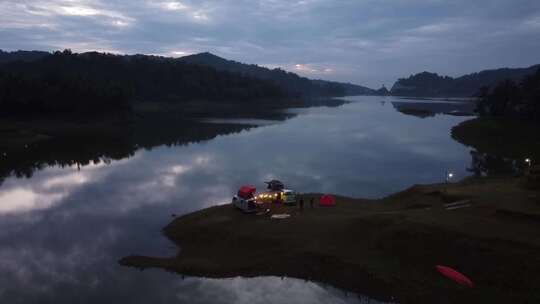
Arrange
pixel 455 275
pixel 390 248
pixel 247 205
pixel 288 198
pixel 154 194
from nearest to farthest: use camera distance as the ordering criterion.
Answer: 1. pixel 455 275
2. pixel 390 248
3. pixel 247 205
4. pixel 288 198
5. pixel 154 194

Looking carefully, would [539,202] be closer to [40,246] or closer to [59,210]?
[40,246]

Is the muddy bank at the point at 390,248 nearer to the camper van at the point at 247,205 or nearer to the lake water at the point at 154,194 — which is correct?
the camper van at the point at 247,205

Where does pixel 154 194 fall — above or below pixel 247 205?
below

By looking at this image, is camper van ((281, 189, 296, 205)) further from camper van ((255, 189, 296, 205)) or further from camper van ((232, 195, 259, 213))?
camper van ((232, 195, 259, 213))

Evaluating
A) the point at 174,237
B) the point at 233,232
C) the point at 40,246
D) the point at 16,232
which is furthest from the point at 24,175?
the point at 233,232

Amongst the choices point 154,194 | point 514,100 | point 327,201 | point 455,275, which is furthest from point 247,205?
point 514,100

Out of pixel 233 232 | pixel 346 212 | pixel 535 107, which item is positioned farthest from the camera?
pixel 535 107

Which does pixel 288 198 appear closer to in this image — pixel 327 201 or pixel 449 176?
pixel 327 201
